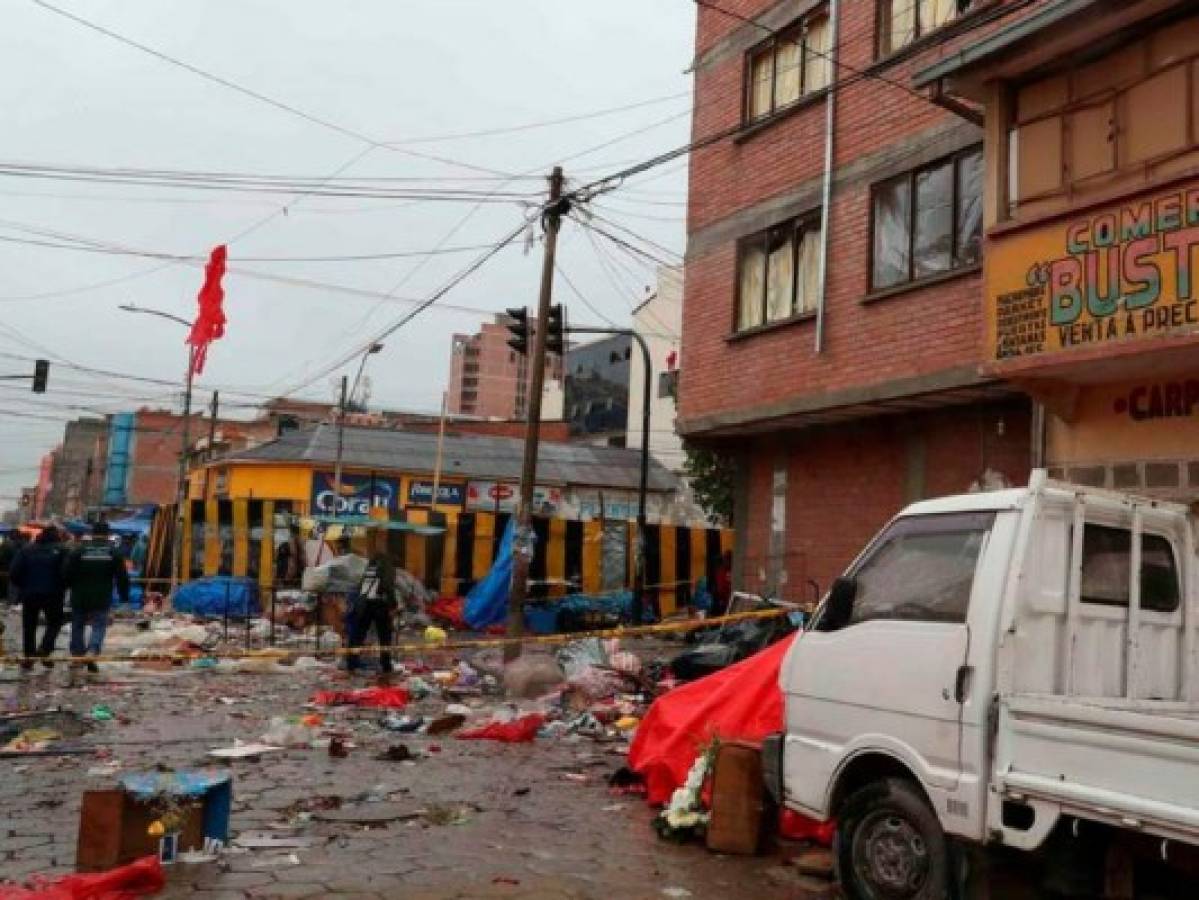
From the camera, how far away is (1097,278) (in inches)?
335

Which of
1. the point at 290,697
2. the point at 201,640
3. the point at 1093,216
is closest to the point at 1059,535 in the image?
the point at 1093,216

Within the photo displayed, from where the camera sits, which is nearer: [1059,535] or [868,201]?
[1059,535]

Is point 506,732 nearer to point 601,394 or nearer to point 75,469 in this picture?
point 601,394

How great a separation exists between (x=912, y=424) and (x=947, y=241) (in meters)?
2.22

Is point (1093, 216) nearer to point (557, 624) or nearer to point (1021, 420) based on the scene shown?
point (1021, 420)

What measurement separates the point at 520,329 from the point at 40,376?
17.2m

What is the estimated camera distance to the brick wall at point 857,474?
38.2 feet

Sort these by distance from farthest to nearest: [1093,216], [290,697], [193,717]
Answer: [290,697], [193,717], [1093,216]

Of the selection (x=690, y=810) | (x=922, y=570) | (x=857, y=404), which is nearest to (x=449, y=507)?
(x=857, y=404)

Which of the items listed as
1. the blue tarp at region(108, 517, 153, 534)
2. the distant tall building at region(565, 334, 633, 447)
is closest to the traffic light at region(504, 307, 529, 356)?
the blue tarp at region(108, 517, 153, 534)

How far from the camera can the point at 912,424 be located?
1279cm

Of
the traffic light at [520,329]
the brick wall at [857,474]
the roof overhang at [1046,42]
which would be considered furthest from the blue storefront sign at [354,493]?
the roof overhang at [1046,42]

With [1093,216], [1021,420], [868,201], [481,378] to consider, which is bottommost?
[1021,420]

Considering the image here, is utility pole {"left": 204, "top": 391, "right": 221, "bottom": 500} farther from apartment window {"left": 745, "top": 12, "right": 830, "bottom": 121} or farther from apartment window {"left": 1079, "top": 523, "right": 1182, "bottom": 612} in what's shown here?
apartment window {"left": 1079, "top": 523, "right": 1182, "bottom": 612}
